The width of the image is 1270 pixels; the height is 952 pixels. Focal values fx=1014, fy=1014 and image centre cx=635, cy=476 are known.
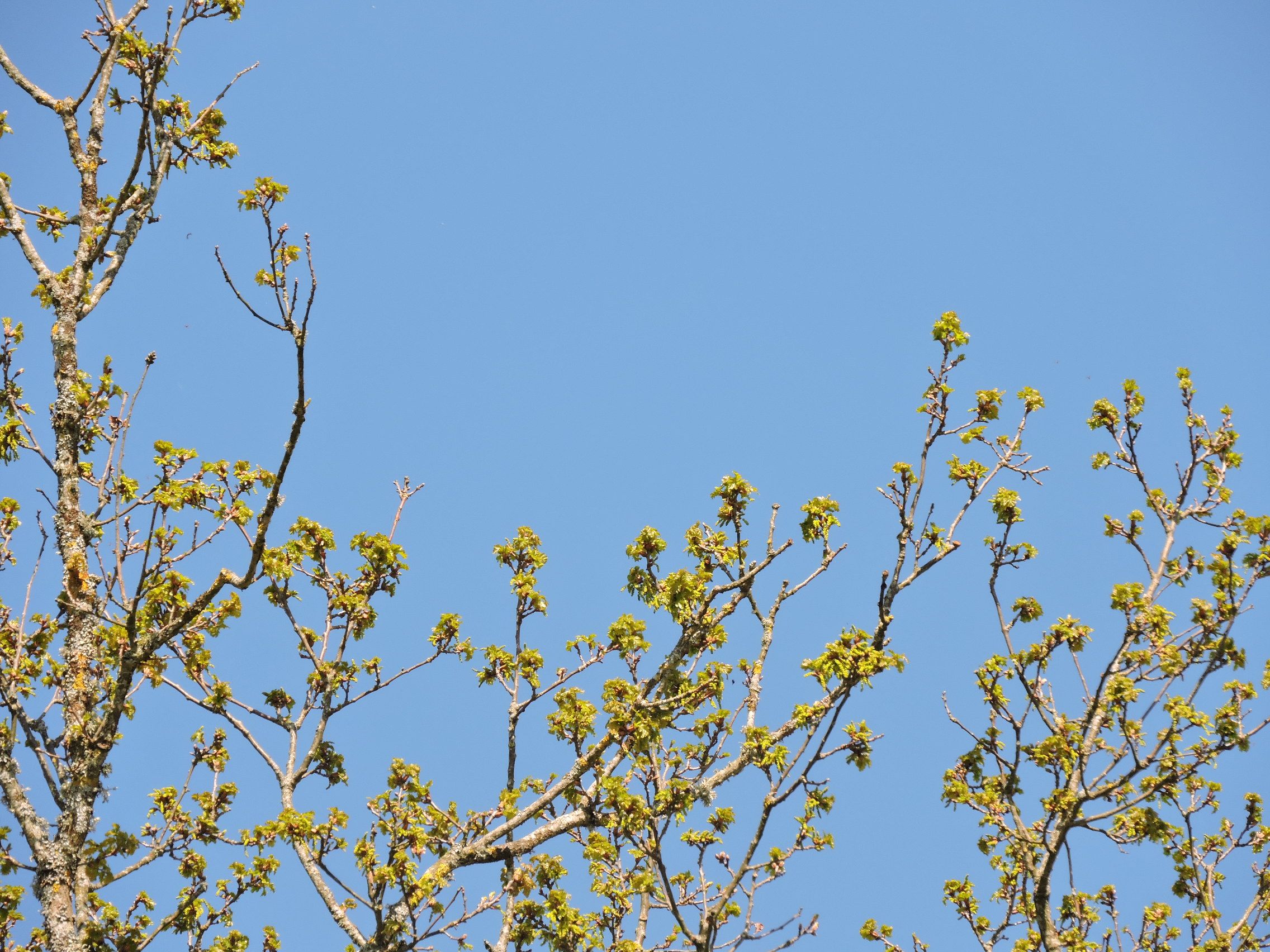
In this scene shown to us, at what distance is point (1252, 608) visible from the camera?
977 cm

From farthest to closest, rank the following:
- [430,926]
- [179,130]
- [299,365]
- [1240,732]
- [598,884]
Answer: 1. [179,130]
2. [598,884]
3. [1240,732]
4. [430,926]
5. [299,365]

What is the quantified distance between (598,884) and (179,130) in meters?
9.36

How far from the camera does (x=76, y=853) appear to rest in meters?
8.45

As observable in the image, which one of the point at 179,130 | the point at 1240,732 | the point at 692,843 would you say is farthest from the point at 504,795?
the point at 179,130

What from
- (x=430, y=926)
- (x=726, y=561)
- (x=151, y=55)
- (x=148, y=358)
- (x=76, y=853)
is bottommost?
(x=430, y=926)

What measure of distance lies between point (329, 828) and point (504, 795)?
167cm

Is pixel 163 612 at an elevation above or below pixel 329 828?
above

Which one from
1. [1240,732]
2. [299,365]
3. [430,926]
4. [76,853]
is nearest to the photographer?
[299,365]

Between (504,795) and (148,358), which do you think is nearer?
(148,358)

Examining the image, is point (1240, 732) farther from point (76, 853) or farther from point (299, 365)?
point (76, 853)

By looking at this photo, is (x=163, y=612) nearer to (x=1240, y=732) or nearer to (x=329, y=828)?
(x=329, y=828)

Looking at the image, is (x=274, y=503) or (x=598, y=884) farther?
(x=598, y=884)

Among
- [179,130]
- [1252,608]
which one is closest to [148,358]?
[179,130]

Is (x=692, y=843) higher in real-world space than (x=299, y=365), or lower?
lower
